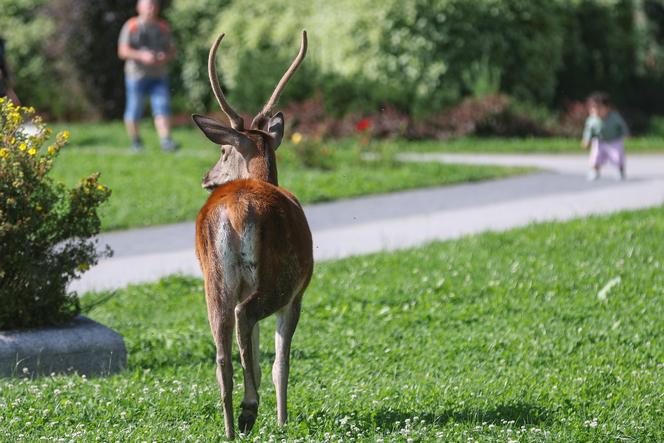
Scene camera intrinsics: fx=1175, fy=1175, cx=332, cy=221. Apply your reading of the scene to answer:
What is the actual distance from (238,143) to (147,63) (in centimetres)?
1222

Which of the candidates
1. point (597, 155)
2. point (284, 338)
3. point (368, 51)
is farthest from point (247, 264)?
point (368, 51)

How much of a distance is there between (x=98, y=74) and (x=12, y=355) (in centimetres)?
1876

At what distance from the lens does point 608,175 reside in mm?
15031

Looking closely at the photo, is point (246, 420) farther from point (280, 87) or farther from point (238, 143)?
point (280, 87)

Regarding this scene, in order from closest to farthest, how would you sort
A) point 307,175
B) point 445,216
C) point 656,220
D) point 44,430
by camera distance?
point 44,430 → point 656,220 → point 445,216 → point 307,175

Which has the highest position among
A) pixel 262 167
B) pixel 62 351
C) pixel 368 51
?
pixel 368 51

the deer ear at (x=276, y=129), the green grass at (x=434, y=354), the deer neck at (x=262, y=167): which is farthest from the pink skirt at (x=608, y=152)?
the deer neck at (x=262, y=167)

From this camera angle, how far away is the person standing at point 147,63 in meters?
16.7

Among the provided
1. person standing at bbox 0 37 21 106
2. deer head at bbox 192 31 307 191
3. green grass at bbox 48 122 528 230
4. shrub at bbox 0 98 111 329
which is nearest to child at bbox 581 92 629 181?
green grass at bbox 48 122 528 230

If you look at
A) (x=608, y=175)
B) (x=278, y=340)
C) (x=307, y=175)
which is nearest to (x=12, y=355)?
(x=278, y=340)

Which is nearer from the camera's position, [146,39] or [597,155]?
[597,155]

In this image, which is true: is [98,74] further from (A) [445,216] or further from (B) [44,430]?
(B) [44,430]

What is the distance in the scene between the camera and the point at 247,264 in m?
4.59

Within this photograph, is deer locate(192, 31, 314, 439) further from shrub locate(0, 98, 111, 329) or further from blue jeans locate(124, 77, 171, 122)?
blue jeans locate(124, 77, 171, 122)
